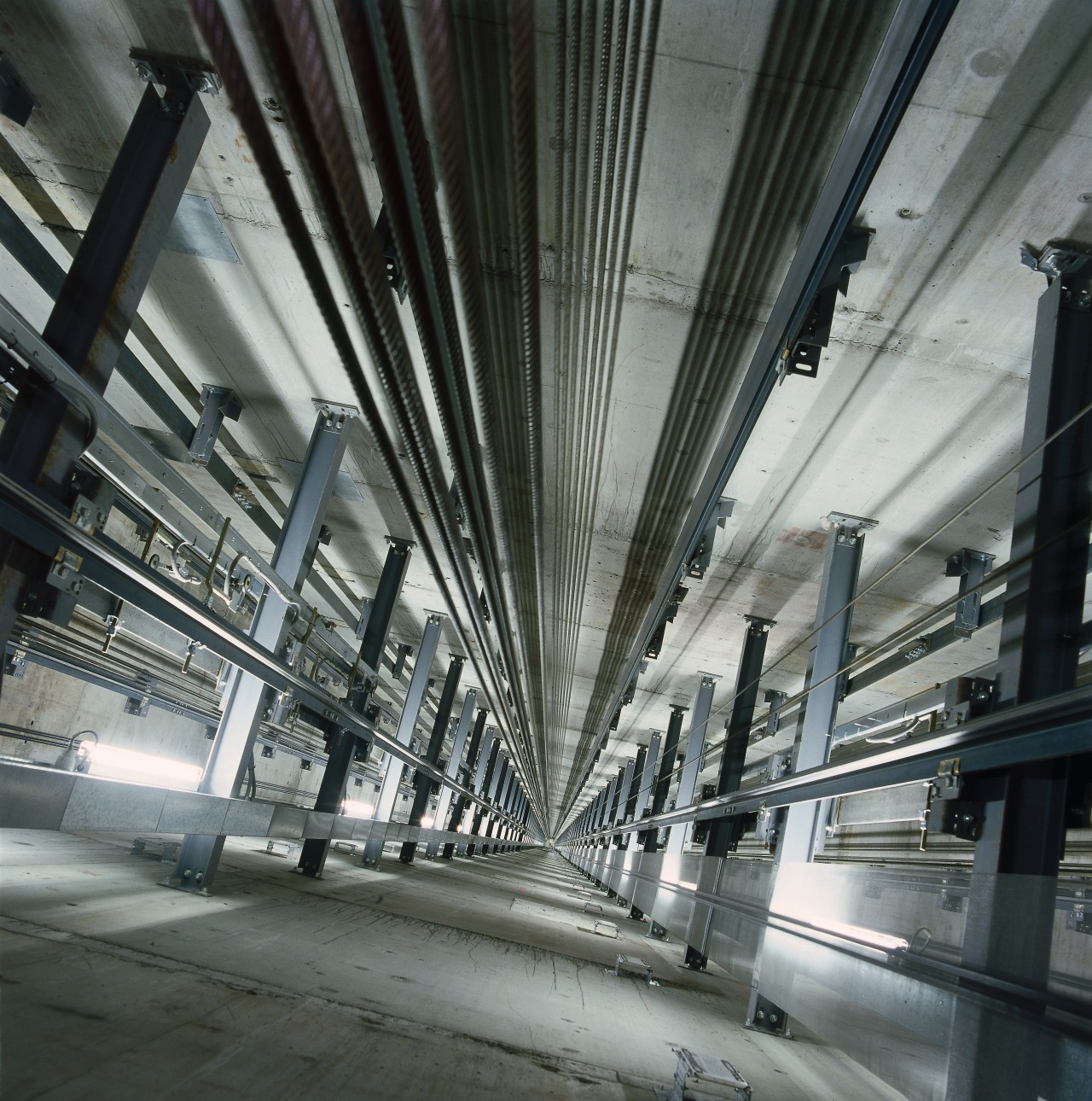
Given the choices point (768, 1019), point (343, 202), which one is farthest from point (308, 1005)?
point (768, 1019)

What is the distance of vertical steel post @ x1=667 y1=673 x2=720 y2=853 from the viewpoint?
8914mm

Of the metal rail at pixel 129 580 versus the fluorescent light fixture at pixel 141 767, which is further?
the fluorescent light fixture at pixel 141 767

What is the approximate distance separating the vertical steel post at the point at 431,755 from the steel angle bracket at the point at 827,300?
8248mm

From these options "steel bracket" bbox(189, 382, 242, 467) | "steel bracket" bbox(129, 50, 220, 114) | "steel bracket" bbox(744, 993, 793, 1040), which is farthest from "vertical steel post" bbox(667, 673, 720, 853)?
"steel bracket" bbox(129, 50, 220, 114)

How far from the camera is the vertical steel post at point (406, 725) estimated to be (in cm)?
913

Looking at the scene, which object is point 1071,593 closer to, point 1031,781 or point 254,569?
point 1031,781

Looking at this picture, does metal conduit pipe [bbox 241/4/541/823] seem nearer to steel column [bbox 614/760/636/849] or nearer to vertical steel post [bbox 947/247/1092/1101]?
vertical steel post [bbox 947/247/1092/1101]

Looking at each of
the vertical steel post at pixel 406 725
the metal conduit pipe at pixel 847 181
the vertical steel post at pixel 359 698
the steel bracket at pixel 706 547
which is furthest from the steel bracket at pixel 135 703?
the metal conduit pipe at pixel 847 181

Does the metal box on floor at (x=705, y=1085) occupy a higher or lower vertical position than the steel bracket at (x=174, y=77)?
lower

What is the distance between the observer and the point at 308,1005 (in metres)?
2.62

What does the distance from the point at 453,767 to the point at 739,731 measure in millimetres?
7860

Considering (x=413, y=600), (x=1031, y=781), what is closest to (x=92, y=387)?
(x=1031, y=781)

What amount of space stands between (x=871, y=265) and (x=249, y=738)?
3.97 meters

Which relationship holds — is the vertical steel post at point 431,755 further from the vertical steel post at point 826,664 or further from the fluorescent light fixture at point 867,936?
the fluorescent light fixture at point 867,936
